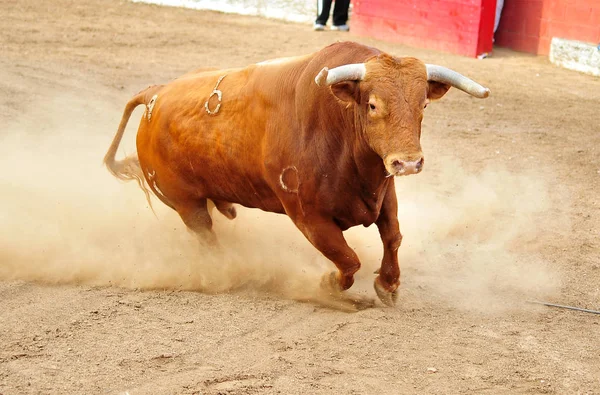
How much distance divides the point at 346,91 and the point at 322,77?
0.55ft

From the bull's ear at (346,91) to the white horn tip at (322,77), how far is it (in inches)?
2.6

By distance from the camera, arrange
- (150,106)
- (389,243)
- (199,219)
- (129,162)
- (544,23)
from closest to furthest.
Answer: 1. (389,243)
2. (199,219)
3. (150,106)
4. (129,162)
5. (544,23)

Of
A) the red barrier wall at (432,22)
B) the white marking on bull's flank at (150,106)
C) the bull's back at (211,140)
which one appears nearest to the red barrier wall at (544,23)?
the red barrier wall at (432,22)

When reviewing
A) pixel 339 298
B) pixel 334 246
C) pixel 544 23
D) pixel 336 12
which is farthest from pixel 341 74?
pixel 336 12

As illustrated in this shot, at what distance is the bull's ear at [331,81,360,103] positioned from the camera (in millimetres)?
4636

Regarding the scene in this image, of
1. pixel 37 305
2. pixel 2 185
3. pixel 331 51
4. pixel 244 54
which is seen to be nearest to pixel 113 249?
pixel 37 305

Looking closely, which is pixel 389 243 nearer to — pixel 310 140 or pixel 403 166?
pixel 310 140

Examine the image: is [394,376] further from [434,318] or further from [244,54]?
[244,54]

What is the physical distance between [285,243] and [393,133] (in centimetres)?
220

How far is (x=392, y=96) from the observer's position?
14.7ft

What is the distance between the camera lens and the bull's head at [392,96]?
4.38 metres

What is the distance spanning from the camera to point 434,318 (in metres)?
5.14

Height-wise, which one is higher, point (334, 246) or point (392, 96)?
point (392, 96)

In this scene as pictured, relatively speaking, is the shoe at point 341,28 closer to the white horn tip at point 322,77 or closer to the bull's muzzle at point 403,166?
the white horn tip at point 322,77
